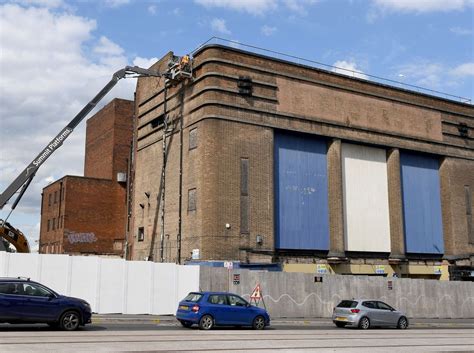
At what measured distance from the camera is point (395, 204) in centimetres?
3972

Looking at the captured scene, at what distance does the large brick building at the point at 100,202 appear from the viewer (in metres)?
45.9

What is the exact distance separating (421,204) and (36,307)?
31642mm

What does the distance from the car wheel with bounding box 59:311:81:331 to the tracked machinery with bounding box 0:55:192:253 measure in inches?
514

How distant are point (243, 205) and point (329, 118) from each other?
9.16m

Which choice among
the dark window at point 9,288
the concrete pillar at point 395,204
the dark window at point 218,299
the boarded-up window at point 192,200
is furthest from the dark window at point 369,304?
the concrete pillar at point 395,204

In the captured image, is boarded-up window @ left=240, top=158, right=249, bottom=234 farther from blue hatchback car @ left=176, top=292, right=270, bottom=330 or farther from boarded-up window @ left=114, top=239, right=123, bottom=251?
boarded-up window @ left=114, top=239, right=123, bottom=251

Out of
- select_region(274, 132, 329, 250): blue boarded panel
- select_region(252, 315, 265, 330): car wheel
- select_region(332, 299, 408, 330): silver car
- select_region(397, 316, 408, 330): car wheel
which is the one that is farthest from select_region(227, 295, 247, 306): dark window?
select_region(274, 132, 329, 250): blue boarded panel

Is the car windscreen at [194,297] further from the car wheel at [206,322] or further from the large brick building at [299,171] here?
the large brick building at [299,171]

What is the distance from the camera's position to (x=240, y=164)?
33.2 meters

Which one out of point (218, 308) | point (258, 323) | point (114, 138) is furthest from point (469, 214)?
point (218, 308)

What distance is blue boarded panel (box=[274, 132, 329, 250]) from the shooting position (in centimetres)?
3488

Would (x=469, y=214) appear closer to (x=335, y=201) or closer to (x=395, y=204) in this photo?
(x=395, y=204)

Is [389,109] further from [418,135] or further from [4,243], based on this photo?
[4,243]

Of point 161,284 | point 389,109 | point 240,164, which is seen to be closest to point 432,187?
point 389,109
